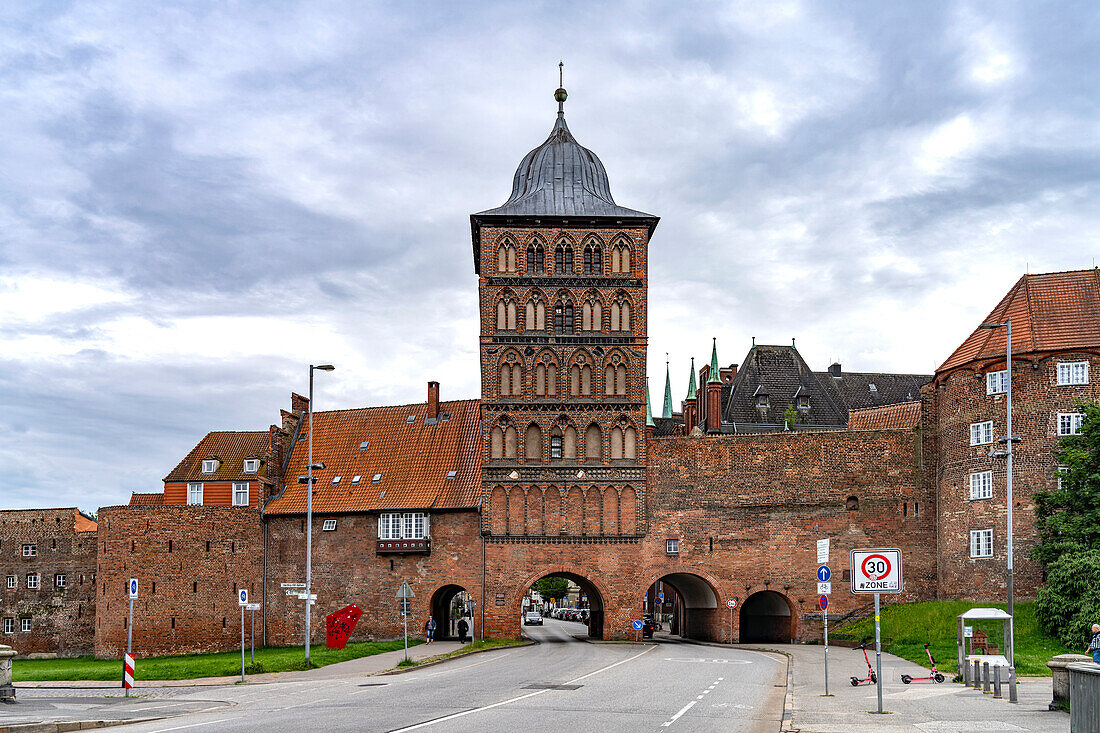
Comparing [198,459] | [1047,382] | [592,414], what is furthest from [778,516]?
[198,459]

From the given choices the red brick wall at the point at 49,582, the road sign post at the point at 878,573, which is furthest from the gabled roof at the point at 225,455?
the road sign post at the point at 878,573

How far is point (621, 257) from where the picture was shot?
60.2 metres

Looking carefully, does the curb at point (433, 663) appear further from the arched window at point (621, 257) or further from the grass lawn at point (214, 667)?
the arched window at point (621, 257)

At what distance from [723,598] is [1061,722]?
1455 inches

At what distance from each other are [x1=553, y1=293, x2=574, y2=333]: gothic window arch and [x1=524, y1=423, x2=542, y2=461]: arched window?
5301 mm

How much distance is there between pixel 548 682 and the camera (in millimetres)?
31016

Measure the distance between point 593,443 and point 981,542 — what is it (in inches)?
755

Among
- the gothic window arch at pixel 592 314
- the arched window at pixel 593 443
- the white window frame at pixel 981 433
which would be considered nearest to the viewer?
the white window frame at pixel 981 433

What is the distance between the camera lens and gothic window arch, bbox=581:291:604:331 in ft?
195

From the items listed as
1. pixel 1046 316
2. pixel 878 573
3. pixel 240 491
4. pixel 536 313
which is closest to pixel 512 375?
pixel 536 313

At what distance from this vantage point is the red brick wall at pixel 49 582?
66.6 meters

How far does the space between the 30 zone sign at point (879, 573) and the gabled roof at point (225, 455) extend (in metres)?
44.9

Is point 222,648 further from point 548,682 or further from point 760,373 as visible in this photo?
point 760,373

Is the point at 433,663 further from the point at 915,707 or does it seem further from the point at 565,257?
the point at 565,257
